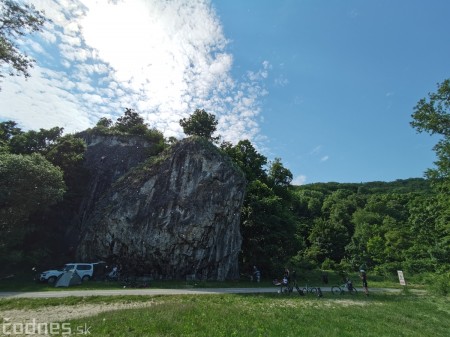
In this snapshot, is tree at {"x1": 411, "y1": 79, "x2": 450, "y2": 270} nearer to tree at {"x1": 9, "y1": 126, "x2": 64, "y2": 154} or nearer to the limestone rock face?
the limestone rock face

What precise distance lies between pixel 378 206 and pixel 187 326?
273 feet

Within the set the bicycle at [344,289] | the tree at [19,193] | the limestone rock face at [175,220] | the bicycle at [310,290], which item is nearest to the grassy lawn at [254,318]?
the bicycle at [310,290]

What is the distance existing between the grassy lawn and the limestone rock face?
1145cm

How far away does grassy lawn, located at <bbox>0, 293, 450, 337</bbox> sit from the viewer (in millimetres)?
10758

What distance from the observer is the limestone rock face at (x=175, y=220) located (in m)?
29.2

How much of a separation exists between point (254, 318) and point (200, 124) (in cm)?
4005

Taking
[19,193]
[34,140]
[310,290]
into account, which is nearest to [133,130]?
[34,140]

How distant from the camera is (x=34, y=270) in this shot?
28.2m

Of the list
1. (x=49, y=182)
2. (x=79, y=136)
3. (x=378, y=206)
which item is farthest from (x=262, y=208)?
(x=378, y=206)

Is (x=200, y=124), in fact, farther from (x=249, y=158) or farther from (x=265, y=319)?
(x=265, y=319)

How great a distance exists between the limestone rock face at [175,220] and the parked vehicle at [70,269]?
342 centimetres

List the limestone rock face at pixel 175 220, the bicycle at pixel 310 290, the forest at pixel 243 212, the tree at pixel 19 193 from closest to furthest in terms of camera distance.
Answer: the bicycle at pixel 310 290, the tree at pixel 19 193, the forest at pixel 243 212, the limestone rock face at pixel 175 220

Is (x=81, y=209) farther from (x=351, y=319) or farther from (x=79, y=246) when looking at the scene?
(x=351, y=319)

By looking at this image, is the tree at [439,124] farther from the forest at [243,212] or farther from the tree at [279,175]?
the tree at [279,175]
